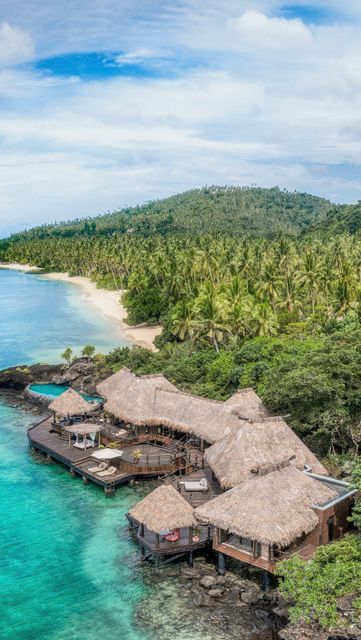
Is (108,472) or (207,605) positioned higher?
(108,472)

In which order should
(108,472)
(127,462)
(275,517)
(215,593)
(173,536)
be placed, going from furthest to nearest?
(127,462) → (108,472) → (173,536) → (215,593) → (275,517)

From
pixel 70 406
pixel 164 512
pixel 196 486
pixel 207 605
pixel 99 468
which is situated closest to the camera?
pixel 207 605

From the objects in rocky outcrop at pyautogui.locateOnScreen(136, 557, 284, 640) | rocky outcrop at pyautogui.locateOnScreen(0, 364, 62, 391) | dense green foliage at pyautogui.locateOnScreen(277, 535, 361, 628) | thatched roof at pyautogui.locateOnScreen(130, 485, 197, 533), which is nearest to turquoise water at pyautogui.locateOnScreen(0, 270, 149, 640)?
rocky outcrop at pyautogui.locateOnScreen(136, 557, 284, 640)

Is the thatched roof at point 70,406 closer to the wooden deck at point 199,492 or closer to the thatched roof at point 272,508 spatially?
the wooden deck at point 199,492

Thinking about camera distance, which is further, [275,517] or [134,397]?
[134,397]

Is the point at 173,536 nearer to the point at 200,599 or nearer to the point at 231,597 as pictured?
the point at 200,599

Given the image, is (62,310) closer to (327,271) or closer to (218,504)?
(327,271)

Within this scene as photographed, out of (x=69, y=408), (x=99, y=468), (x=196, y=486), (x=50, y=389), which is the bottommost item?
(x=99, y=468)

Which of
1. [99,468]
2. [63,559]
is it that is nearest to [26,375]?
[99,468]
